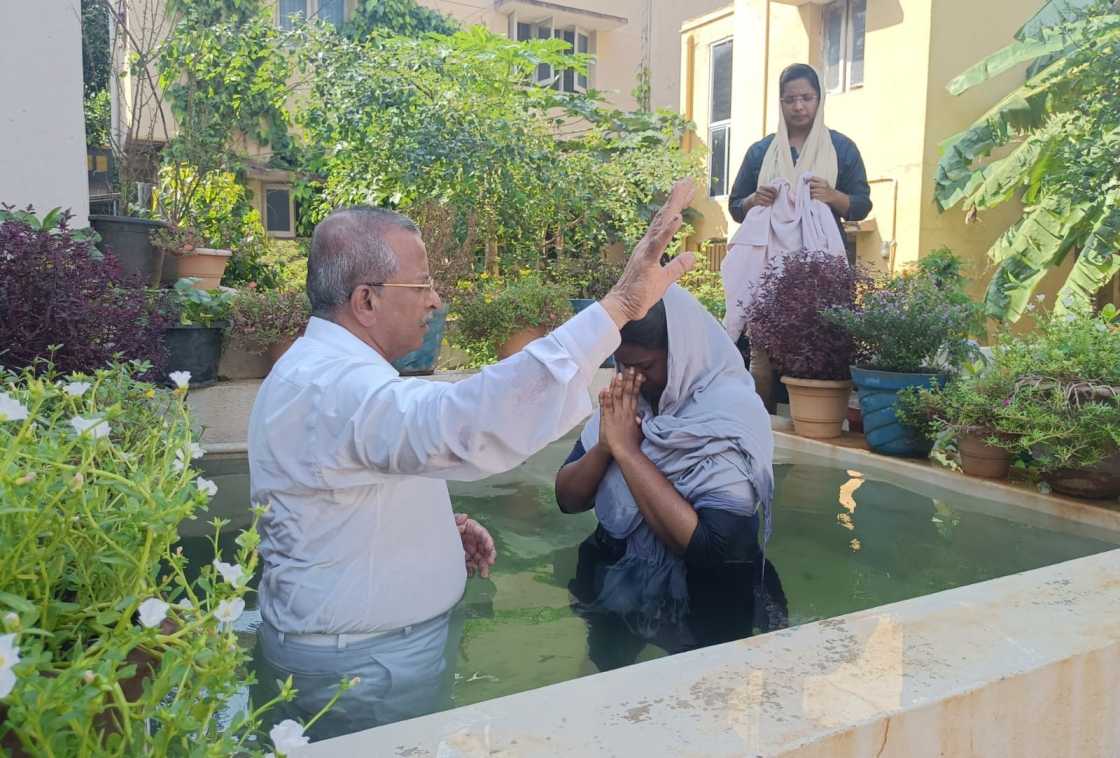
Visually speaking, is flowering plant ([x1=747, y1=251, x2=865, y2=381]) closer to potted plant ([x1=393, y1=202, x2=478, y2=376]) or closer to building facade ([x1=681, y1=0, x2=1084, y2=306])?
potted plant ([x1=393, y1=202, x2=478, y2=376])

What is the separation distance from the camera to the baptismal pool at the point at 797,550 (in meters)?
3.28

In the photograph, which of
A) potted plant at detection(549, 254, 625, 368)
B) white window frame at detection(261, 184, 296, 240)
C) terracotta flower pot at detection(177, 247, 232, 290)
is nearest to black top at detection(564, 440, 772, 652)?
terracotta flower pot at detection(177, 247, 232, 290)

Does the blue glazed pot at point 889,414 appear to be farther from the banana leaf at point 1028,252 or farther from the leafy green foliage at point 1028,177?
the banana leaf at point 1028,252

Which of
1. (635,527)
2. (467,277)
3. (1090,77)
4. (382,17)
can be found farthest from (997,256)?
(635,527)

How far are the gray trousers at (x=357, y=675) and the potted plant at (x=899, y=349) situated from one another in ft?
12.3

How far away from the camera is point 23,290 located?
4297mm

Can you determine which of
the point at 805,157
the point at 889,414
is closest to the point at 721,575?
the point at 889,414

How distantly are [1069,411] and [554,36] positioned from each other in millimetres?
19129

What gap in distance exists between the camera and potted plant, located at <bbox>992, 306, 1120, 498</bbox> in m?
4.43

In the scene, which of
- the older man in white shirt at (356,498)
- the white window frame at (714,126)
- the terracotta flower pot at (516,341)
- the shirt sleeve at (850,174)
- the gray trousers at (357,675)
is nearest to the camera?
the older man in white shirt at (356,498)

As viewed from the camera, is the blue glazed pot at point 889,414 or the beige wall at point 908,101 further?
the beige wall at point 908,101

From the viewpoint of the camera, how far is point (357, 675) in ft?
8.52

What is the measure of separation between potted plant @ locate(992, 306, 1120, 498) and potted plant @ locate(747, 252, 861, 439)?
1354 millimetres

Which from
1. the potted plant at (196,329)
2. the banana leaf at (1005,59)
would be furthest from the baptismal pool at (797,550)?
the banana leaf at (1005,59)
